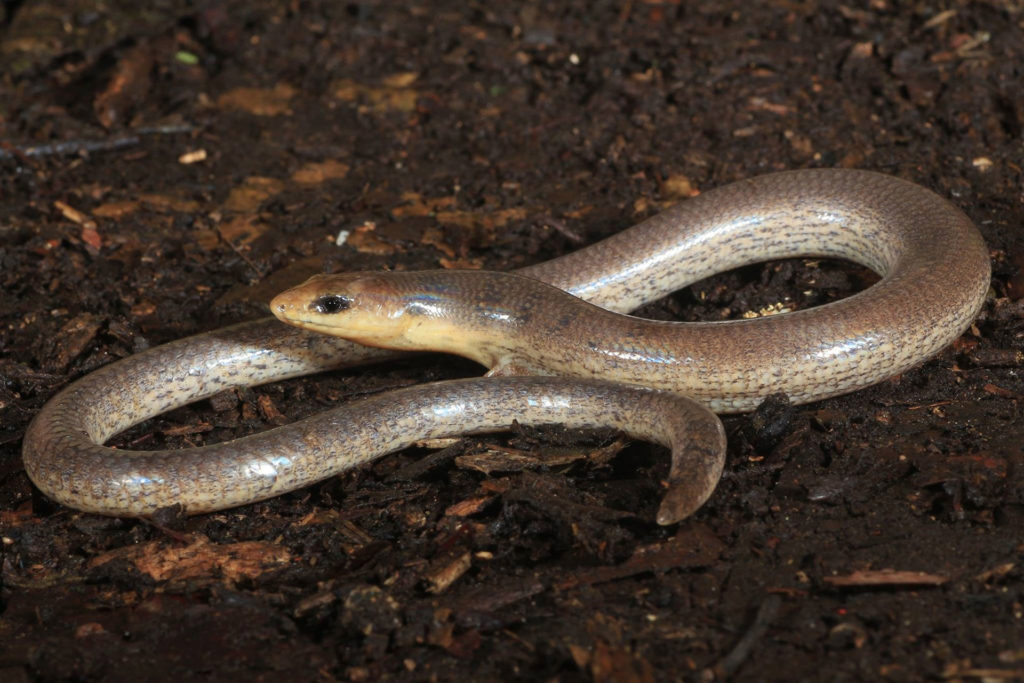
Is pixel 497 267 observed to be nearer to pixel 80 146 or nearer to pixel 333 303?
pixel 333 303

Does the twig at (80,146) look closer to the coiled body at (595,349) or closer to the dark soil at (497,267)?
the dark soil at (497,267)

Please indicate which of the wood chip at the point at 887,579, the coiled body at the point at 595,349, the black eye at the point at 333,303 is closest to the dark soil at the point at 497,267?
the wood chip at the point at 887,579

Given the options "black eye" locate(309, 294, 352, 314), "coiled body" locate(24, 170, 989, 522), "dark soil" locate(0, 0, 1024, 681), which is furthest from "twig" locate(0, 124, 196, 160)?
"black eye" locate(309, 294, 352, 314)

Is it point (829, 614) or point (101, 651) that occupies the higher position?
point (829, 614)

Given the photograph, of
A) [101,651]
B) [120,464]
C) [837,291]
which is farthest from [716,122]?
[101,651]

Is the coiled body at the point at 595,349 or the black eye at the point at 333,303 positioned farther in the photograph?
the black eye at the point at 333,303

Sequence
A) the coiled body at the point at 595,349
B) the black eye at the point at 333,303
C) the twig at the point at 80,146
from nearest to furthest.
A: the coiled body at the point at 595,349, the black eye at the point at 333,303, the twig at the point at 80,146

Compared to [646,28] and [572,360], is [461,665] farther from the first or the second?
[646,28]
